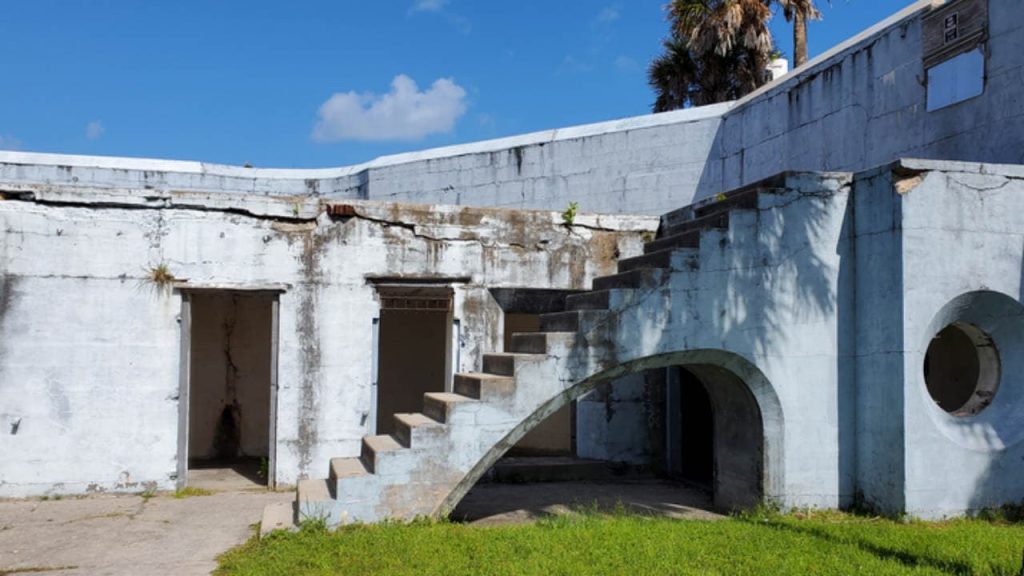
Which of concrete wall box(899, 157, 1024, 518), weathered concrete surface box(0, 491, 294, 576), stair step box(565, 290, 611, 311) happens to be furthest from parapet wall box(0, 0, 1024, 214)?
weathered concrete surface box(0, 491, 294, 576)

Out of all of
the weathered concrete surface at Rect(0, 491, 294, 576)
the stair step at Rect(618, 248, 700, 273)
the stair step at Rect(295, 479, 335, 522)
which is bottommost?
the weathered concrete surface at Rect(0, 491, 294, 576)

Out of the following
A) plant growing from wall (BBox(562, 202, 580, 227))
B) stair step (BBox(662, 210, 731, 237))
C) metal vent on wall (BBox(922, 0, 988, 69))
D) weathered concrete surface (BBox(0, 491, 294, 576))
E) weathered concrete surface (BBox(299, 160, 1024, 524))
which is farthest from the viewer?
plant growing from wall (BBox(562, 202, 580, 227))

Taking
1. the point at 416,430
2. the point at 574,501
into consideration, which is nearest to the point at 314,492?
the point at 416,430

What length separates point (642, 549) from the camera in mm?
6008

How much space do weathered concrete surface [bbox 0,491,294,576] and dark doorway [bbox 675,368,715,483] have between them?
501 centimetres

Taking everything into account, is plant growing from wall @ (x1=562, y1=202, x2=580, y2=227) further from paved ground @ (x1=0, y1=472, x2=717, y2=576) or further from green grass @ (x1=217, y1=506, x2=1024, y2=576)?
green grass @ (x1=217, y1=506, x2=1024, y2=576)

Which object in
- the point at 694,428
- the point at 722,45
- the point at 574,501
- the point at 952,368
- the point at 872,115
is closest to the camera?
the point at 574,501

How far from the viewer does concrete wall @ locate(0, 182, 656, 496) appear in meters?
8.53

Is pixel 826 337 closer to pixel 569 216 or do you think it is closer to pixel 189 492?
pixel 569 216

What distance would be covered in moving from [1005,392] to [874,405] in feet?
4.21

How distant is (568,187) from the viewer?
13.5m

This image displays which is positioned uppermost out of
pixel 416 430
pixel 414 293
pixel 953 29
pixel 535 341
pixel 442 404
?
pixel 953 29

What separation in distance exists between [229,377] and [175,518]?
17.3 feet

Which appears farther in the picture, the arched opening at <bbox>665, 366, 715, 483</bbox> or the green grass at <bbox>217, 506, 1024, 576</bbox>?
the arched opening at <bbox>665, 366, 715, 483</bbox>
